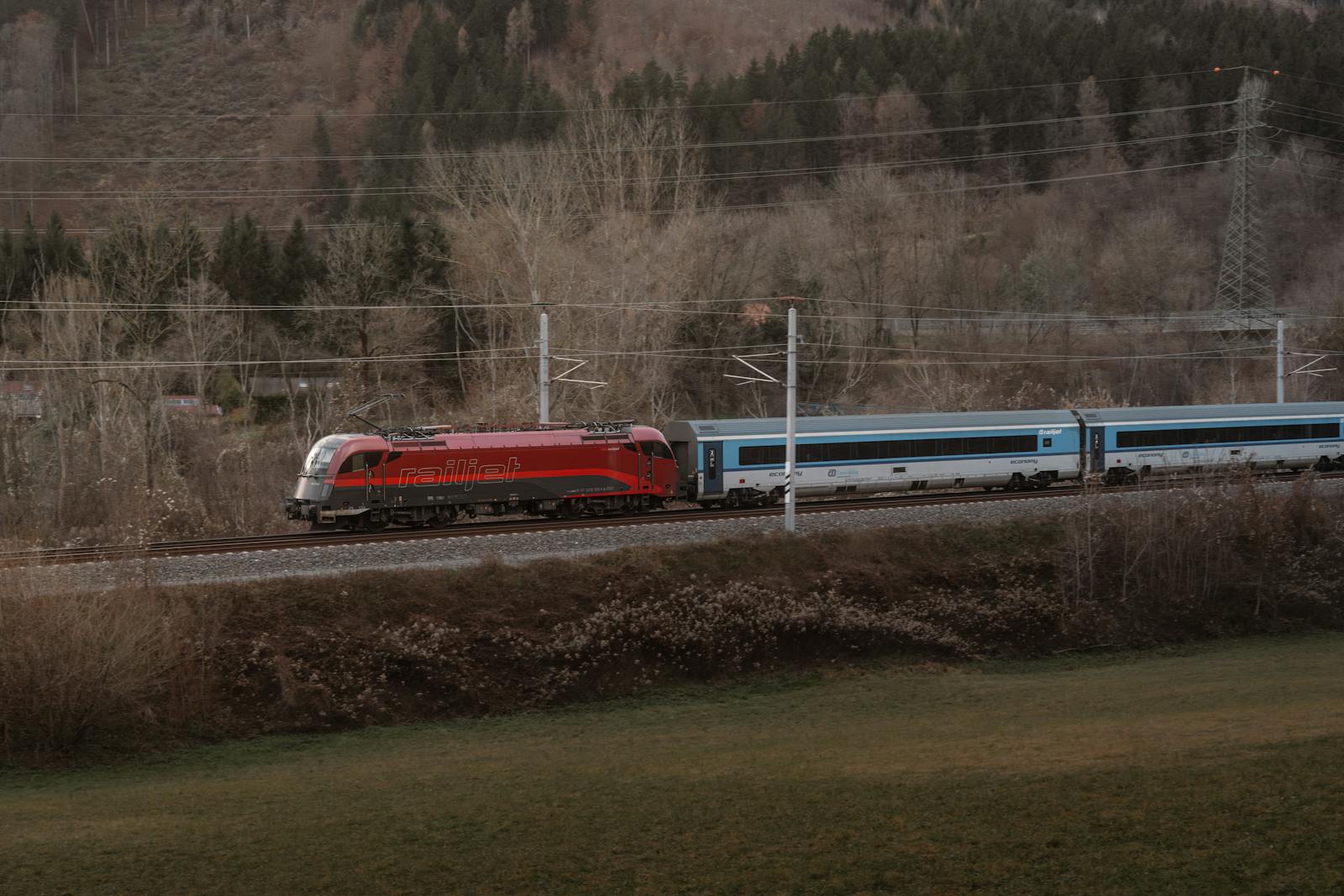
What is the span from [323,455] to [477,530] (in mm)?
4573

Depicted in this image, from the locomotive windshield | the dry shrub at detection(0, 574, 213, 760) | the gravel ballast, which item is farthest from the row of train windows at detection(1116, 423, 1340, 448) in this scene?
the dry shrub at detection(0, 574, 213, 760)

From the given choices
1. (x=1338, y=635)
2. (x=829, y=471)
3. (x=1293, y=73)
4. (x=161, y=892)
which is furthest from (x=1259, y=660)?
(x=1293, y=73)

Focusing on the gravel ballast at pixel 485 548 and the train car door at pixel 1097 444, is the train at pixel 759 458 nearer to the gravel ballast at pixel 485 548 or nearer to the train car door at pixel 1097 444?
the train car door at pixel 1097 444

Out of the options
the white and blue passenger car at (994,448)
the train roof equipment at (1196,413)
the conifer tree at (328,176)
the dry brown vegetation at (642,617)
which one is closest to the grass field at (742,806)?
the dry brown vegetation at (642,617)

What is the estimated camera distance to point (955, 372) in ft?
240

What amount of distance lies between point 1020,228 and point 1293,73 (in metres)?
26.4

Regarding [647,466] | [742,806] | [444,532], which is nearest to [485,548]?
[444,532]

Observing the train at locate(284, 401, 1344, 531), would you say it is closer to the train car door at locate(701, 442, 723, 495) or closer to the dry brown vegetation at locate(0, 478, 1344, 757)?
the train car door at locate(701, 442, 723, 495)

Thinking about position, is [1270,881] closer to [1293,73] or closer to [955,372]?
[955,372]

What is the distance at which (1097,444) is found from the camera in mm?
45938

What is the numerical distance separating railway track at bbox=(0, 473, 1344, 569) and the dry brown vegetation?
2271mm

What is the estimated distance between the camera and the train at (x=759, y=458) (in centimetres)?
3497

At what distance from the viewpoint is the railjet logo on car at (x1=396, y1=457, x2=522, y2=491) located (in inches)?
1378

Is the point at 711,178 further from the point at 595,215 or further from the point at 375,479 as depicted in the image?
the point at 375,479
